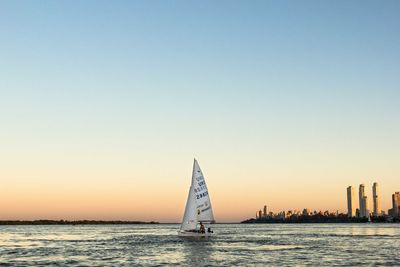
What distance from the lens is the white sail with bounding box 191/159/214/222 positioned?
10275 centimetres

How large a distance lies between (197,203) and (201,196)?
5.04 ft

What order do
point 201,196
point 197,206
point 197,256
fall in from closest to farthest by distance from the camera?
point 197,256 → point 197,206 → point 201,196

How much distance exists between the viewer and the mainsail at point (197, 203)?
102688 millimetres

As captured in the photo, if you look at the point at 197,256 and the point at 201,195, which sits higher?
the point at 201,195

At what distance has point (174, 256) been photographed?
7162cm

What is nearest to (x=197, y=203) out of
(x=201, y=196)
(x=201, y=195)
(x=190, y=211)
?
(x=201, y=196)

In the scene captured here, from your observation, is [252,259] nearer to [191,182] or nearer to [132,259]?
[132,259]

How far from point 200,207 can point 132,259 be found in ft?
121

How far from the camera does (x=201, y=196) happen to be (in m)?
103

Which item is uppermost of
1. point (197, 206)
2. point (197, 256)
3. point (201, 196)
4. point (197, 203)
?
point (201, 196)

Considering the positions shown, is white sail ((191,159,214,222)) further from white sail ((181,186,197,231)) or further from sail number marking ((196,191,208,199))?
white sail ((181,186,197,231))

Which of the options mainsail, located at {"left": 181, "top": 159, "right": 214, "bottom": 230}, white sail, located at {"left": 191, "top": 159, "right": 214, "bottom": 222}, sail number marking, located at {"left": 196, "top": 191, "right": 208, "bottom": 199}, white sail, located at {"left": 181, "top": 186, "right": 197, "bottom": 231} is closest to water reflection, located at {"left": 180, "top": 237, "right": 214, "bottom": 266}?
white sail, located at {"left": 181, "top": 186, "right": 197, "bottom": 231}

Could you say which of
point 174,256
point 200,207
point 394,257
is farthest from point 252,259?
point 200,207

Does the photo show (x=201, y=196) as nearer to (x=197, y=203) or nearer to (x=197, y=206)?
(x=197, y=203)
